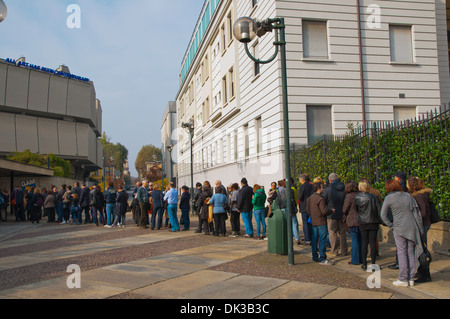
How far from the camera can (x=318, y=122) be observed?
61.2 ft

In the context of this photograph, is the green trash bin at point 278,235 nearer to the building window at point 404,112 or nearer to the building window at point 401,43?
the building window at point 404,112

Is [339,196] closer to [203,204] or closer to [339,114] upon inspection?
[203,204]

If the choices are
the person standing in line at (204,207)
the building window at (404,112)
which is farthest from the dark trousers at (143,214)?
the building window at (404,112)

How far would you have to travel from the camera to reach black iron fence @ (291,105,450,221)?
861 centimetres

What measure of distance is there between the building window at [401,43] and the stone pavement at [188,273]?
1279cm

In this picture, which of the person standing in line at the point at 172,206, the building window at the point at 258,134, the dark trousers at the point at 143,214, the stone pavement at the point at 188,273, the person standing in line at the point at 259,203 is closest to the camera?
the stone pavement at the point at 188,273

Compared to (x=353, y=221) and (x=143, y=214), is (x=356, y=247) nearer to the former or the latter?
(x=353, y=221)

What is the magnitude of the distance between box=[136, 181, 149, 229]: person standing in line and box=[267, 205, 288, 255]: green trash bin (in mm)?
7019

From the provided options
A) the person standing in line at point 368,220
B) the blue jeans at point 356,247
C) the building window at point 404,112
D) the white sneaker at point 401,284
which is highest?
the building window at point 404,112

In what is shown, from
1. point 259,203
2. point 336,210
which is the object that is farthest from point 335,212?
point 259,203

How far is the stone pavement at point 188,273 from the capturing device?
6031 mm

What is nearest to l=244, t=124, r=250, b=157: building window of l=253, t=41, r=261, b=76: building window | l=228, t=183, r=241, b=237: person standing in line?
l=253, t=41, r=261, b=76: building window

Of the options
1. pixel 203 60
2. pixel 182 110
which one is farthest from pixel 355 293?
pixel 182 110
